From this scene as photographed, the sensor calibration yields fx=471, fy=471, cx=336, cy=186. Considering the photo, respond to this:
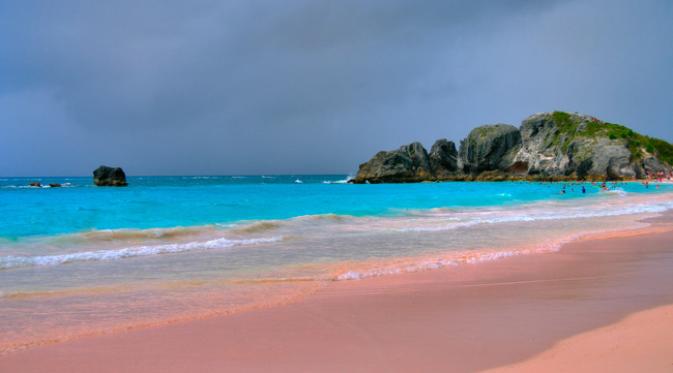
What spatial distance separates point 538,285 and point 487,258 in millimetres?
3104

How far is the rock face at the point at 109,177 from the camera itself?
8200 centimetres

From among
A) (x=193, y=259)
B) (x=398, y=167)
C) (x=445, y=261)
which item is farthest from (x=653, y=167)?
(x=193, y=259)

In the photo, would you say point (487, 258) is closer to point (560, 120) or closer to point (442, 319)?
point (442, 319)

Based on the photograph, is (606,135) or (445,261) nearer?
(445,261)

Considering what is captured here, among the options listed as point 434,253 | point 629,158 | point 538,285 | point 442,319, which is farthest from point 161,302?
point 629,158

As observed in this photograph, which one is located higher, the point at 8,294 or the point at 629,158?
the point at 629,158

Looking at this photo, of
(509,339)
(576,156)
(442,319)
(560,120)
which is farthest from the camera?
(560,120)

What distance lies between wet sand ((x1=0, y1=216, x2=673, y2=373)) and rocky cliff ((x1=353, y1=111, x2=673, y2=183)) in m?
97.0

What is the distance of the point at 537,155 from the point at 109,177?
298ft

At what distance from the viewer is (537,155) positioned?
110 metres

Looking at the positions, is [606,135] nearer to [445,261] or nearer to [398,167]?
[398,167]

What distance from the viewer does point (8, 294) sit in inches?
307

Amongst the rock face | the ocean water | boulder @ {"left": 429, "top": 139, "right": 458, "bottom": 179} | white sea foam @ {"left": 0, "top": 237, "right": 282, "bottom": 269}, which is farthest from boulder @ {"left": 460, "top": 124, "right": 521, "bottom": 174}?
white sea foam @ {"left": 0, "top": 237, "right": 282, "bottom": 269}

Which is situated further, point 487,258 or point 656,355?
point 487,258
